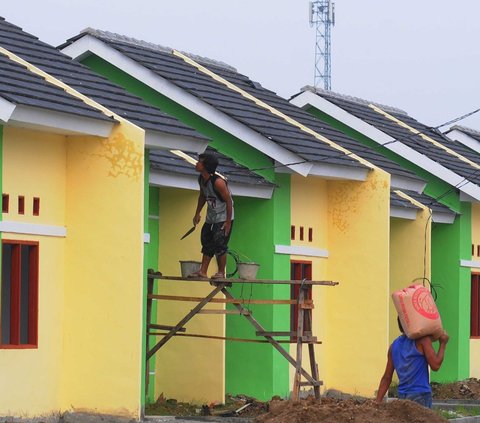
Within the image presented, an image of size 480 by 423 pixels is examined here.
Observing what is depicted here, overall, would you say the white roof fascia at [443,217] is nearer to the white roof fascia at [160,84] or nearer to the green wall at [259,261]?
the green wall at [259,261]

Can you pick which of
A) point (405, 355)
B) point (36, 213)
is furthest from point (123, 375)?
point (405, 355)

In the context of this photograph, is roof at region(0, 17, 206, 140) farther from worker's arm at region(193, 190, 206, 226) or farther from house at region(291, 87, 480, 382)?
house at region(291, 87, 480, 382)

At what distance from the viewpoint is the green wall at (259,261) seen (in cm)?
2166

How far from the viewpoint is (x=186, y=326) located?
20656 millimetres

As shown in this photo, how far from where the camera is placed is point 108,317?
16.8 meters

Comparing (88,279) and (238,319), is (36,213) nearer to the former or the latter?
(88,279)

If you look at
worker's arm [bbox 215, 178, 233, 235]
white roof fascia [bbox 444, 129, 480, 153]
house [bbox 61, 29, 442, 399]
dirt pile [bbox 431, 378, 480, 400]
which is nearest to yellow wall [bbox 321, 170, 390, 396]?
house [bbox 61, 29, 442, 399]

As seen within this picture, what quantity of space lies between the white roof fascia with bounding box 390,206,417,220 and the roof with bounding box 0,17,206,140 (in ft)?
24.1

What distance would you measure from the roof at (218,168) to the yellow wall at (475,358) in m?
9.00

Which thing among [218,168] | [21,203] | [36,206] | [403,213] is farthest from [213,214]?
[403,213]

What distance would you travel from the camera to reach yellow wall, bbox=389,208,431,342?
85.4 feet

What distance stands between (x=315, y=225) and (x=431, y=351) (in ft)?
30.0

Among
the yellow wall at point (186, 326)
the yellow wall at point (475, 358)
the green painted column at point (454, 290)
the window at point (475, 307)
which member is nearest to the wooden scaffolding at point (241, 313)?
the yellow wall at point (186, 326)

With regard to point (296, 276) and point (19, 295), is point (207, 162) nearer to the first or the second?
point (19, 295)
